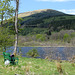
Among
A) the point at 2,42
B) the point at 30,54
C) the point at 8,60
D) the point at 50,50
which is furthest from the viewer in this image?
the point at 30,54

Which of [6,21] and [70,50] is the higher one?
[6,21]

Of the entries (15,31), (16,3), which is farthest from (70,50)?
(16,3)

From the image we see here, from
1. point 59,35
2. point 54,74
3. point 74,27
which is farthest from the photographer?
point 74,27

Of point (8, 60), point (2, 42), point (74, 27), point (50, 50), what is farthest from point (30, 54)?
point (74, 27)

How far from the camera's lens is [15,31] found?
1931 cm

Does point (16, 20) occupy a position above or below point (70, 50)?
above

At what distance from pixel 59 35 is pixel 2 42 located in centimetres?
13197

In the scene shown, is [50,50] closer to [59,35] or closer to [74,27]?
[59,35]

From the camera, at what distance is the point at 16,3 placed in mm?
19141

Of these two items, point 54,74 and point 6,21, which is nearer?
point 54,74

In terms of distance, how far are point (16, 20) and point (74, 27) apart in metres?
179

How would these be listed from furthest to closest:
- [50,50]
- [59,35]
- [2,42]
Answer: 1. [59,35]
2. [50,50]
3. [2,42]

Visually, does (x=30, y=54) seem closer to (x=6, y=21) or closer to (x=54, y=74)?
(x=6, y=21)

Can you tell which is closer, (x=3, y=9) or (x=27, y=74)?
(x=27, y=74)
